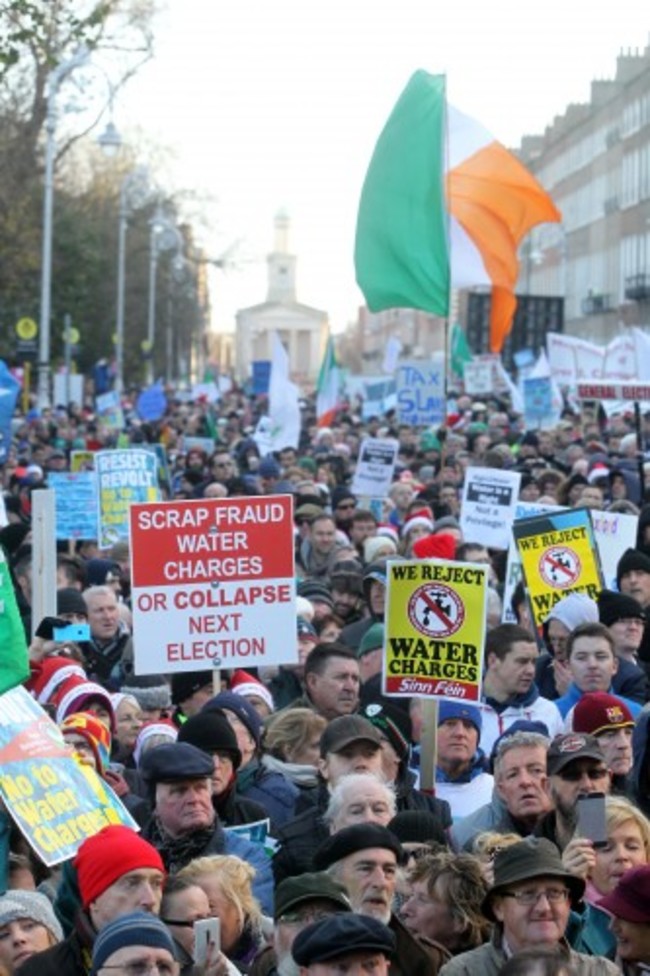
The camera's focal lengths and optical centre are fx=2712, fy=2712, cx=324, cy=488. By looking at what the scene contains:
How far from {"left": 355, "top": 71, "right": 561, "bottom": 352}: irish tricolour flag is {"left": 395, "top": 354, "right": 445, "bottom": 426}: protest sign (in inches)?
356

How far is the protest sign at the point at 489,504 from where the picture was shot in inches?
708

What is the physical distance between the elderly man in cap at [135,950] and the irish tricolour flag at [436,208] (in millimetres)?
13991

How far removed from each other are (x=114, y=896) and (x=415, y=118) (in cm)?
1480

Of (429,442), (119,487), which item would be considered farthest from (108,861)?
(429,442)

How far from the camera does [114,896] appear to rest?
6.80 meters

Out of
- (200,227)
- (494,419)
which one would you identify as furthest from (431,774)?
(200,227)

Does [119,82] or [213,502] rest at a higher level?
[119,82]

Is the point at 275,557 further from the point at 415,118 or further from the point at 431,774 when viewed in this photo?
the point at 415,118

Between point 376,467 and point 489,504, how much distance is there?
5.14m

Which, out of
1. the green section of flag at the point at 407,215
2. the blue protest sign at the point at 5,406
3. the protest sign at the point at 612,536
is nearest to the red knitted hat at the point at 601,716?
the protest sign at the point at 612,536

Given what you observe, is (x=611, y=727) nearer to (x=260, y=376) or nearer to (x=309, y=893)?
(x=309, y=893)

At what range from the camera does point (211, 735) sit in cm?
878

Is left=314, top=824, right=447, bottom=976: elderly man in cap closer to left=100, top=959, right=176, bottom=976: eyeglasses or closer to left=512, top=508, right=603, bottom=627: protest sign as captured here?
left=100, top=959, right=176, bottom=976: eyeglasses

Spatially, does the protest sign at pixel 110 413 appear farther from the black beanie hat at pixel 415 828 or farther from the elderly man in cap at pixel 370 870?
the elderly man in cap at pixel 370 870
